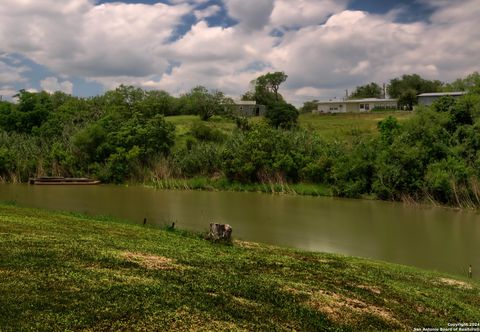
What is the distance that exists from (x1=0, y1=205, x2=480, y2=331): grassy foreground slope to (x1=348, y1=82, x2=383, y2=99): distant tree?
90.7 meters

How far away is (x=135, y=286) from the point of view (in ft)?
25.0

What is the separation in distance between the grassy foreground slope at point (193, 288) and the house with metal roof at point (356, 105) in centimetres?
6947

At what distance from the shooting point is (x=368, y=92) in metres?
100

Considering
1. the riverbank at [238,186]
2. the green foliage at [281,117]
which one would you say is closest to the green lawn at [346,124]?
the green foliage at [281,117]

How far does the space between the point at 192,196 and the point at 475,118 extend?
76.3 feet

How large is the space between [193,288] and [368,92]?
98.3 metres

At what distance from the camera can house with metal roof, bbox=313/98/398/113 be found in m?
78.7

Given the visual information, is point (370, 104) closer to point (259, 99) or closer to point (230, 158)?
point (259, 99)

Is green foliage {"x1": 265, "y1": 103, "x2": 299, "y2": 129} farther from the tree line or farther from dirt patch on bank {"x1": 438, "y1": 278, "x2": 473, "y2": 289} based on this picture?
Result: dirt patch on bank {"x1": 438, "y1": 278, "x2": 473, "y2": 289}

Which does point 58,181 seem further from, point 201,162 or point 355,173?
point 355,173

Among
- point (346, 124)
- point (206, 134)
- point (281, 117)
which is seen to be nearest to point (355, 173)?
point (206, 134)

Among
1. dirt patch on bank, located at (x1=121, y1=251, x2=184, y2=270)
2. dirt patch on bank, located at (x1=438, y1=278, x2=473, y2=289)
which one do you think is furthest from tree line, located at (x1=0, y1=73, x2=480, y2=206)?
dirt patch on bank, located at (x1=121, y1=251, x2=184, y2=270)

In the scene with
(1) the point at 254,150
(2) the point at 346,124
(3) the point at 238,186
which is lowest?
(3) the point at 238,186

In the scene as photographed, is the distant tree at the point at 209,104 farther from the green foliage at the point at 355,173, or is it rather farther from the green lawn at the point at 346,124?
the green foliage at the point at 355,173
